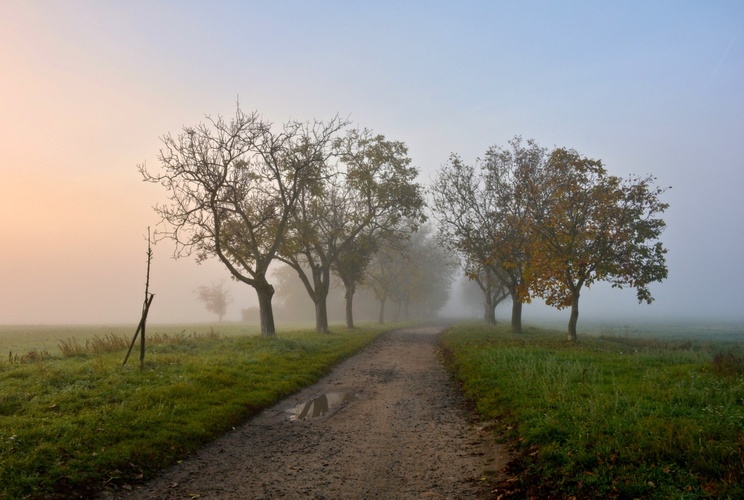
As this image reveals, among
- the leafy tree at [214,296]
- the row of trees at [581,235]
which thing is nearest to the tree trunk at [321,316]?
the row of trees at [581,235]

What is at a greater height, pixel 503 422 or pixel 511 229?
pixel 511 229

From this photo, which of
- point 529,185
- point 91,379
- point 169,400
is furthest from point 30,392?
point 529,185

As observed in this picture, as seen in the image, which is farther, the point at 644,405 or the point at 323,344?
the point at 323,344

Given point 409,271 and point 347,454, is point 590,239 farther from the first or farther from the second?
point 409,271

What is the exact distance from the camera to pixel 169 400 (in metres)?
11.4

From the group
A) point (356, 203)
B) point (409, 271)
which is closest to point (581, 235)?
point (356, 203)

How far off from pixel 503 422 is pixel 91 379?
38.9 ft

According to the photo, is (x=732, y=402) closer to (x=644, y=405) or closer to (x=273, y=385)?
(x=644, y=405)

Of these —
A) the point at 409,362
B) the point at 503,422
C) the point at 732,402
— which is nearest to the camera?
the point at 732,402

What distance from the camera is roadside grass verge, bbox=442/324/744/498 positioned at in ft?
20.5

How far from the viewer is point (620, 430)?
311 inches

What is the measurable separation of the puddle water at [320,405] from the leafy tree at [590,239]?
1831 cm

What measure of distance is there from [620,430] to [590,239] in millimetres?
22505

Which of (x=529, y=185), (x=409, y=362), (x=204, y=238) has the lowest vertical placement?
(x=409, y=362)
